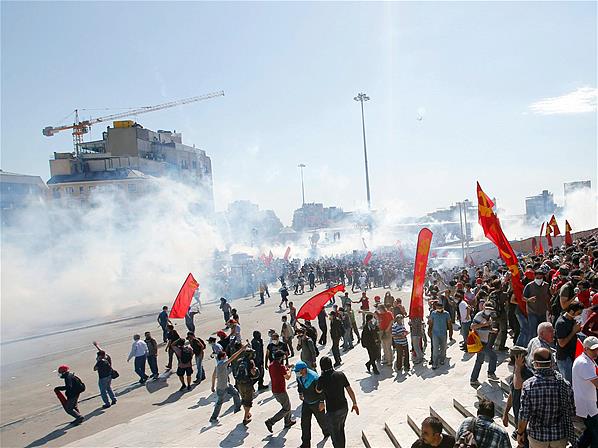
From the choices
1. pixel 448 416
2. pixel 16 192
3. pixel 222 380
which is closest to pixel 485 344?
pixel 448 416

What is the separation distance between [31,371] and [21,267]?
67.7ft

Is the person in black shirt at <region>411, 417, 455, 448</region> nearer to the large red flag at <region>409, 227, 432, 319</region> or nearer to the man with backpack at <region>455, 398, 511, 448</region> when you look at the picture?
the man with backpack at <region>455, 398, 511, 448</region>

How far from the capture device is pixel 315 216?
6368 inches

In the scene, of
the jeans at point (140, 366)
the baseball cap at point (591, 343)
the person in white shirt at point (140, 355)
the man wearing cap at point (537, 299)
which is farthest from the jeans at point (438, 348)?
the jeans at point (140, 366)

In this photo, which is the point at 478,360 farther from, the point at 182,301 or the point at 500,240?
A: the point at 182,301

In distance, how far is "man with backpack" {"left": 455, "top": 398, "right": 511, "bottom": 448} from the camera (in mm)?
3701

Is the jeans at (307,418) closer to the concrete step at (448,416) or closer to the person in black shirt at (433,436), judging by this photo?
the concrete step at (448,416)

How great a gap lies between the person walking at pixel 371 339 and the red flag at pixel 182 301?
217 inches

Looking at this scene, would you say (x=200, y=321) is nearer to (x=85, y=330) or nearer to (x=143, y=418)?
(x=85, y=330)

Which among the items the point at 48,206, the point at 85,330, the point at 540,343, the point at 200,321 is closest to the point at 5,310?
the point at 85,330

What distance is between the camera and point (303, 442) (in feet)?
21.4

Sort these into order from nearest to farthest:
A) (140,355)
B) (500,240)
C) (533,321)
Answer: (533,321)
(500,240)
(140,355)

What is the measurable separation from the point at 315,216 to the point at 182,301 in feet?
485

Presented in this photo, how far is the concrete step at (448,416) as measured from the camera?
5.90m
